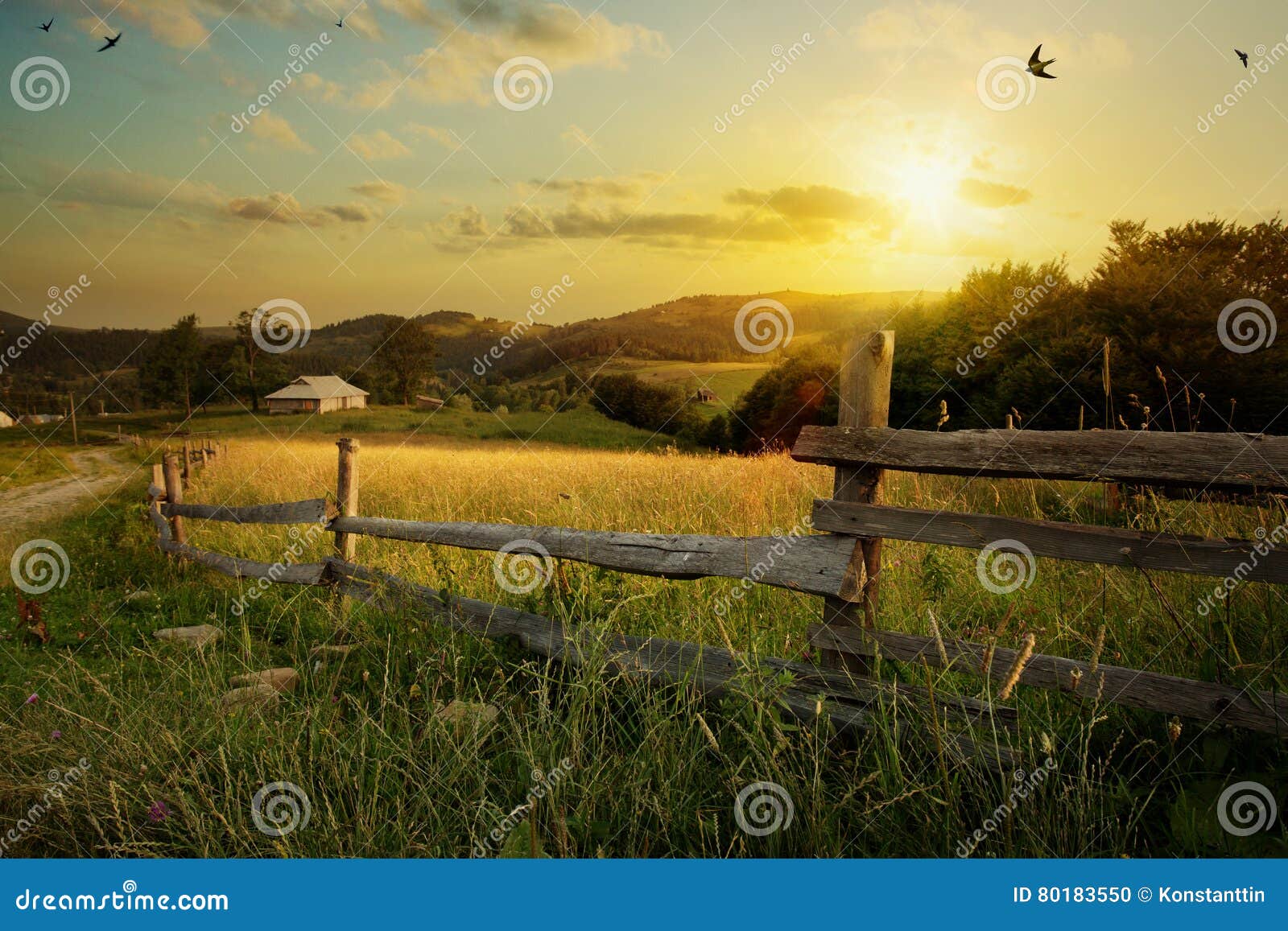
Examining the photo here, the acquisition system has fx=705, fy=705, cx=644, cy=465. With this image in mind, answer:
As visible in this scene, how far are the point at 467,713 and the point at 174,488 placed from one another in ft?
24.3

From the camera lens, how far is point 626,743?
3.06 metres

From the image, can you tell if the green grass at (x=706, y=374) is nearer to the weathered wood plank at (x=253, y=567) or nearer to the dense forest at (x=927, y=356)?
the dense forest at (x=927, y=356)

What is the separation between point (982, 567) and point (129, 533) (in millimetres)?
10494

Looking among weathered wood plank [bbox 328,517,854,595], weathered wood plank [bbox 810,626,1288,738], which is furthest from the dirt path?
weathered wood plank [bbox 810,626,1288,738]

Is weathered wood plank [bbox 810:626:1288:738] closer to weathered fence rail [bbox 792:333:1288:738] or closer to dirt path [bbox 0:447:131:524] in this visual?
weathered fence rail [bbox 792:333:1288:738]

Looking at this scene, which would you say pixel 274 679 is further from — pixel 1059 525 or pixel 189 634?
pixel 1059 525

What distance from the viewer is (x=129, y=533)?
9.52 metres

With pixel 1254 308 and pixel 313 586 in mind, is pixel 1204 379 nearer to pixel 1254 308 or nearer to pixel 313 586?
pixel 1254 308

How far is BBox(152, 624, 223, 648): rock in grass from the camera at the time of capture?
5.10 meters

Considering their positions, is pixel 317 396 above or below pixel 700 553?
above

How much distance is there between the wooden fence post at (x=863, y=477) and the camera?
2.96 metres

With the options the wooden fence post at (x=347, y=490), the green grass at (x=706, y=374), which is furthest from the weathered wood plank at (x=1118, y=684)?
the green grass at (x=706, y=374)

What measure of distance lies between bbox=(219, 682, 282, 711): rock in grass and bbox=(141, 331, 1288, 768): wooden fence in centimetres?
121

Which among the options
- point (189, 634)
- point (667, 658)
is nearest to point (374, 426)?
point (189, 634)
